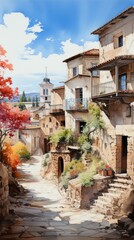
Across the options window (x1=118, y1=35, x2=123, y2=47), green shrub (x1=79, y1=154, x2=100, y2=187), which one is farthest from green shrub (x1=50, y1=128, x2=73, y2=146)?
window (x1=118, y1=35, x2=123, y2=47)

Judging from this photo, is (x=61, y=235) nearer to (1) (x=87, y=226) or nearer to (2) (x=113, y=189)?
(1) (x=87, y=226)

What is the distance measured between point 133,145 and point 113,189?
3.06 meters

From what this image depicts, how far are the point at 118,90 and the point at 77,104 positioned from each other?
9.94 m

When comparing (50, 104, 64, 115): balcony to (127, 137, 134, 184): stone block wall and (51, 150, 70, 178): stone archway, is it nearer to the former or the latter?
(51, 150, 70, 178): stone archway

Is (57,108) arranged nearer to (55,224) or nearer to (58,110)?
(58,110)

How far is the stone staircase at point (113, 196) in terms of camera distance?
15.5 metres

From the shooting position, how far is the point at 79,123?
1076 inches

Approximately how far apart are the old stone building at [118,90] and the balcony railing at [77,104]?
191 inches

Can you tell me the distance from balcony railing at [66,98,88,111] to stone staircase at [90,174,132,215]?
908cm

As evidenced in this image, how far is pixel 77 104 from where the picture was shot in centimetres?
2673

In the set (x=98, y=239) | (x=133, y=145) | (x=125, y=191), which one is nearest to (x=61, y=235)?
(x=98, y=239)

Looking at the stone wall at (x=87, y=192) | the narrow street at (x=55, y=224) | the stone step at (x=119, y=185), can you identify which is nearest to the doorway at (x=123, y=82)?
the stone wall at (x=87, y=192)

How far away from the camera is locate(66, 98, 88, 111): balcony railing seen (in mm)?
25769

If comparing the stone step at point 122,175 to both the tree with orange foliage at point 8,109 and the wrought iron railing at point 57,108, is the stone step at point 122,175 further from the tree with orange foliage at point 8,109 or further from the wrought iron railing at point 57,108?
the wrought iron railing at point 57,108
